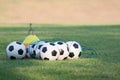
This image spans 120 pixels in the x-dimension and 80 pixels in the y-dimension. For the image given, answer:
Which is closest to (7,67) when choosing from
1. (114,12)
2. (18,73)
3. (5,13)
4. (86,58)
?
(18,73)

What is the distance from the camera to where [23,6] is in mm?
51094

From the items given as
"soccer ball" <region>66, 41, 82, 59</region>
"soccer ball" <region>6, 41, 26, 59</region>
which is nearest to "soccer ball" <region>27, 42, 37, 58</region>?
"soccer ball" <region>6, 41, 26, 59</region>

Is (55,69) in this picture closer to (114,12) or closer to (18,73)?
(18,73)

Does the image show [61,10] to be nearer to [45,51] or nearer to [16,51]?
[16,51]

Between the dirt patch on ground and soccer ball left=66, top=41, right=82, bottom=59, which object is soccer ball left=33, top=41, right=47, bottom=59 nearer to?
soccer ball left=66, top=41, right=82, bottom=59

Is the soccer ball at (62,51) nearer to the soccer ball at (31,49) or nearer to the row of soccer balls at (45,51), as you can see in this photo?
the row of soccer balls at (45,51)

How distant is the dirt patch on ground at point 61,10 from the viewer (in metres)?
47.7

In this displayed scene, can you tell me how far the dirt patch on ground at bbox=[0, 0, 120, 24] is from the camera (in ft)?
157

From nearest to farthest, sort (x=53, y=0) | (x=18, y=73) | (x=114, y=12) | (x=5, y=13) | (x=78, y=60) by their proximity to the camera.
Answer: (x=18, y=73), (x=78, y=60), (x=5, y=13), (x=114, y=12), (x=53, y=0)

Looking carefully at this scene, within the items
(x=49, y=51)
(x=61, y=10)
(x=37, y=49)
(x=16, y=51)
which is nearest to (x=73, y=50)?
(x=49, y=51)

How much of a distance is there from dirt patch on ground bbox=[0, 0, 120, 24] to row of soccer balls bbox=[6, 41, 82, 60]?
35518 millimetres

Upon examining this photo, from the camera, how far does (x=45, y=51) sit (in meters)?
9.52

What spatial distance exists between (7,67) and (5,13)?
39041 millimetres

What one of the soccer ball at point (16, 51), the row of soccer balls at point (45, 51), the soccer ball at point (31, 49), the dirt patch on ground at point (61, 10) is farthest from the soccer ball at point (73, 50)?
the dirt patch on ground at point (61, 10)
